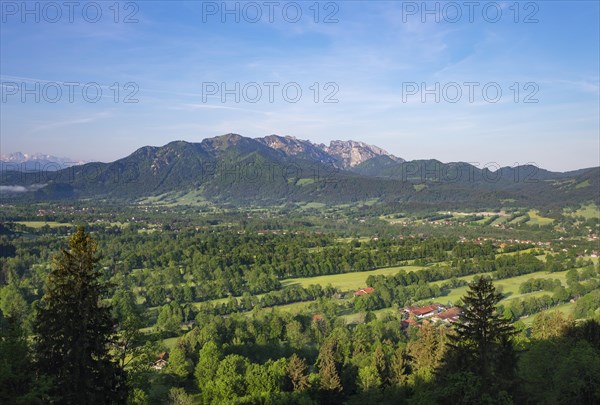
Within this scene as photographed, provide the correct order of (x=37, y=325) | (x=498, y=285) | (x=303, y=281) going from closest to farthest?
1. (x=37, y=325)
2. (x=498, y=285)
3. (x=303, y=281)

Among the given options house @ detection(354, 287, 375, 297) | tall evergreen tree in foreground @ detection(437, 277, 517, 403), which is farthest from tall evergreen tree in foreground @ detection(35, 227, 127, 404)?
house @ detection(354, 287, 375, 297)

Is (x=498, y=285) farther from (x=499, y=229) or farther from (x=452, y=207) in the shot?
(x=452, y=207)

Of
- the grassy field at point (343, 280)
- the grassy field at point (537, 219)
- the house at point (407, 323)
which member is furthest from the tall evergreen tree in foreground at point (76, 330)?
the grassy field at point (537, 219)

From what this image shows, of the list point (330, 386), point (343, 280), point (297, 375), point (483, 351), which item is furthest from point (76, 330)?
point (343, 280)

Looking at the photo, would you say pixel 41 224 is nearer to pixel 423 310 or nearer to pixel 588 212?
pixel 423 310

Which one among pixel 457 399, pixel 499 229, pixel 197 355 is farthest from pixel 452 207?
pixel 457 399

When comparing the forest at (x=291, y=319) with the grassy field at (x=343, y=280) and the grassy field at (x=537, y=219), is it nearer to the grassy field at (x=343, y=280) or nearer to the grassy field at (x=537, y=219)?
the grassy field at (x=343, y=280)

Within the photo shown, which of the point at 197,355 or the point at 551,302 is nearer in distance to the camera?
the point at 197,355
